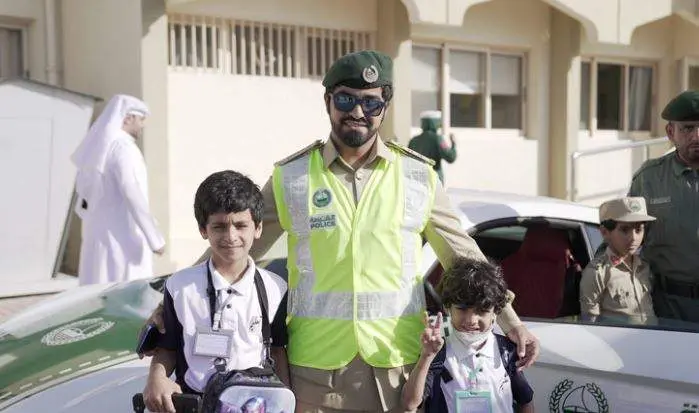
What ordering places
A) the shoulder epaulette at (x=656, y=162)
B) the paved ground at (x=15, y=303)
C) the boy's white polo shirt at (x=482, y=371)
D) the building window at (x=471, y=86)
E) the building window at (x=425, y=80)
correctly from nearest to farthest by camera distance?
1. the boy's white polo shirt at (x=482, y=371)
2. the shoulder epaulette at (x=656, y=162)
3. the paved ground at (x=15, y=303)
4. the building window at (x=425, y=80)
5. the building window at (x=471, y=86)

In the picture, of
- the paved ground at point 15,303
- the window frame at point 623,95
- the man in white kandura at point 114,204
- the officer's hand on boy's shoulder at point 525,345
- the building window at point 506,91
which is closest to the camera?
the officer's hand on boy's shoulder at point 525,345

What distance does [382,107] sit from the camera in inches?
96.3

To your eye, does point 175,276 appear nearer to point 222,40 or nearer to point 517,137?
point 222,40

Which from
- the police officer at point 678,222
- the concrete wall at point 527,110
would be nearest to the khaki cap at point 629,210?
the police officer at point 678,222

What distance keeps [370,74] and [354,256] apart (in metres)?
0.49

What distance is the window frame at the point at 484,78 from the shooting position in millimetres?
11273

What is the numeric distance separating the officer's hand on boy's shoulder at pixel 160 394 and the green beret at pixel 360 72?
0.91 m

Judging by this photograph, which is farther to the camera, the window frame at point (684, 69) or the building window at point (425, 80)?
the window frame at point (684, 69)

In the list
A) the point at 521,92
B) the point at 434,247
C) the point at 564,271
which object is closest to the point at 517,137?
the point at 521,92

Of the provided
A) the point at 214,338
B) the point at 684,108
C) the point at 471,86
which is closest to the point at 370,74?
the point at 214,338

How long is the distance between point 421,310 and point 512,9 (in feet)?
32.3

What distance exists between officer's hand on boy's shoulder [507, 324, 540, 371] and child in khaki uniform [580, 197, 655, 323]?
2.38ft

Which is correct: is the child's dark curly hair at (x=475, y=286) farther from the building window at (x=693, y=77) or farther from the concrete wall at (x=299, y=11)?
the building window at (x=693, y=77)

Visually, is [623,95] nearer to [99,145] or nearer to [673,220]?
[99,145]
